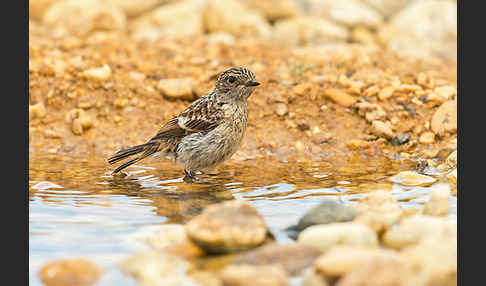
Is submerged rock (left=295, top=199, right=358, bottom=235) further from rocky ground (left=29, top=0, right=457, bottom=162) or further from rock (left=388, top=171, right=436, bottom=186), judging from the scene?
rocky ground (left=29, top=0, right=457, bottom=162)

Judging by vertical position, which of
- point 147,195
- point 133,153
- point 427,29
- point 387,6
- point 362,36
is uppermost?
point 387,6

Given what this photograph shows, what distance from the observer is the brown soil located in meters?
8.70

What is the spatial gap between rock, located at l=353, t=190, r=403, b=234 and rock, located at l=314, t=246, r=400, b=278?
0.83 m

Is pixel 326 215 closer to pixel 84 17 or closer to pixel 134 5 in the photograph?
pixel 84 17

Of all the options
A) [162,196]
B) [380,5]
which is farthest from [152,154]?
[380,5]

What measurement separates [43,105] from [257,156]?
335 cm

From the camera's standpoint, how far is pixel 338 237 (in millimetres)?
4570

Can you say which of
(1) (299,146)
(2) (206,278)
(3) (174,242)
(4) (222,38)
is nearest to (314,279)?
(2) (206,278)

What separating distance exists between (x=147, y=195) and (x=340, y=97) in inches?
147

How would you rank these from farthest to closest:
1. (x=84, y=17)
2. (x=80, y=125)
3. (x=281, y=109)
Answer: (x=84, y=17)
(x=281, y=109)
(x=80, y=125)

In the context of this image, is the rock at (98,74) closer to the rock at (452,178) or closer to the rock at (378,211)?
the rock at (378,211)

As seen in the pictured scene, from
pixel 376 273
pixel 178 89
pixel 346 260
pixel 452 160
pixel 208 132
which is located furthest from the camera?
pixel 178 89

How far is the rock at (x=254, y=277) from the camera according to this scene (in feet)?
12.6

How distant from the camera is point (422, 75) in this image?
31.5ft
